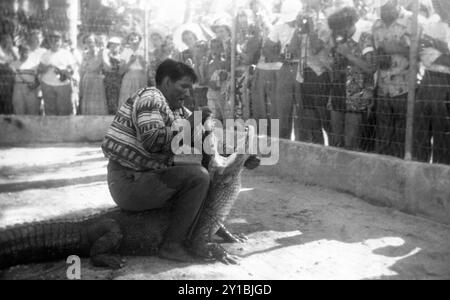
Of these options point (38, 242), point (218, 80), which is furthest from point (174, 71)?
point (218, 80)

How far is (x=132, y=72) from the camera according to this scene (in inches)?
434

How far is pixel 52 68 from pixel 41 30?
51.8 inches

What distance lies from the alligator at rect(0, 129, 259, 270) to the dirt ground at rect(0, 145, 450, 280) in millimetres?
92

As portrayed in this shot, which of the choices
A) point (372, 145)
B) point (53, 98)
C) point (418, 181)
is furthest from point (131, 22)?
point (418, 181)

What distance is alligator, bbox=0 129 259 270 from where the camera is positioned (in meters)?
3.86

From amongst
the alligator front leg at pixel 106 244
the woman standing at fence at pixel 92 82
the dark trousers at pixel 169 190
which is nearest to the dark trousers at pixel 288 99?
the dark trousers at pixel 169 190

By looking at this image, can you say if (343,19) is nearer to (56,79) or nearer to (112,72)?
(112,72)

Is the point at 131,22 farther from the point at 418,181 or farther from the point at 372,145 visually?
the point at 418,181

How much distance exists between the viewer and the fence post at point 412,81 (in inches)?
211

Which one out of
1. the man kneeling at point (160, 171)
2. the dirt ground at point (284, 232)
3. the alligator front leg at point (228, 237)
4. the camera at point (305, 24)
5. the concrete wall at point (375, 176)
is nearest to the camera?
the dirt ground at point (284, 232)

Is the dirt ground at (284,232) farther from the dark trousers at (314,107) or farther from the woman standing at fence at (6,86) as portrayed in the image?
the woman standing at fence at (6,86)

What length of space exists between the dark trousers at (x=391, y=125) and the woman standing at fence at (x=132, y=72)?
6.31 m

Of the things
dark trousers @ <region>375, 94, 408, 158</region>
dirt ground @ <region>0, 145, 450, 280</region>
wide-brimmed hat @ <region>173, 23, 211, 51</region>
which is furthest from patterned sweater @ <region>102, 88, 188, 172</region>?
wide-brimmed hat @ <region>173, 23, 211, 51</region>

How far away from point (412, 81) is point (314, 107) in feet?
5.53
